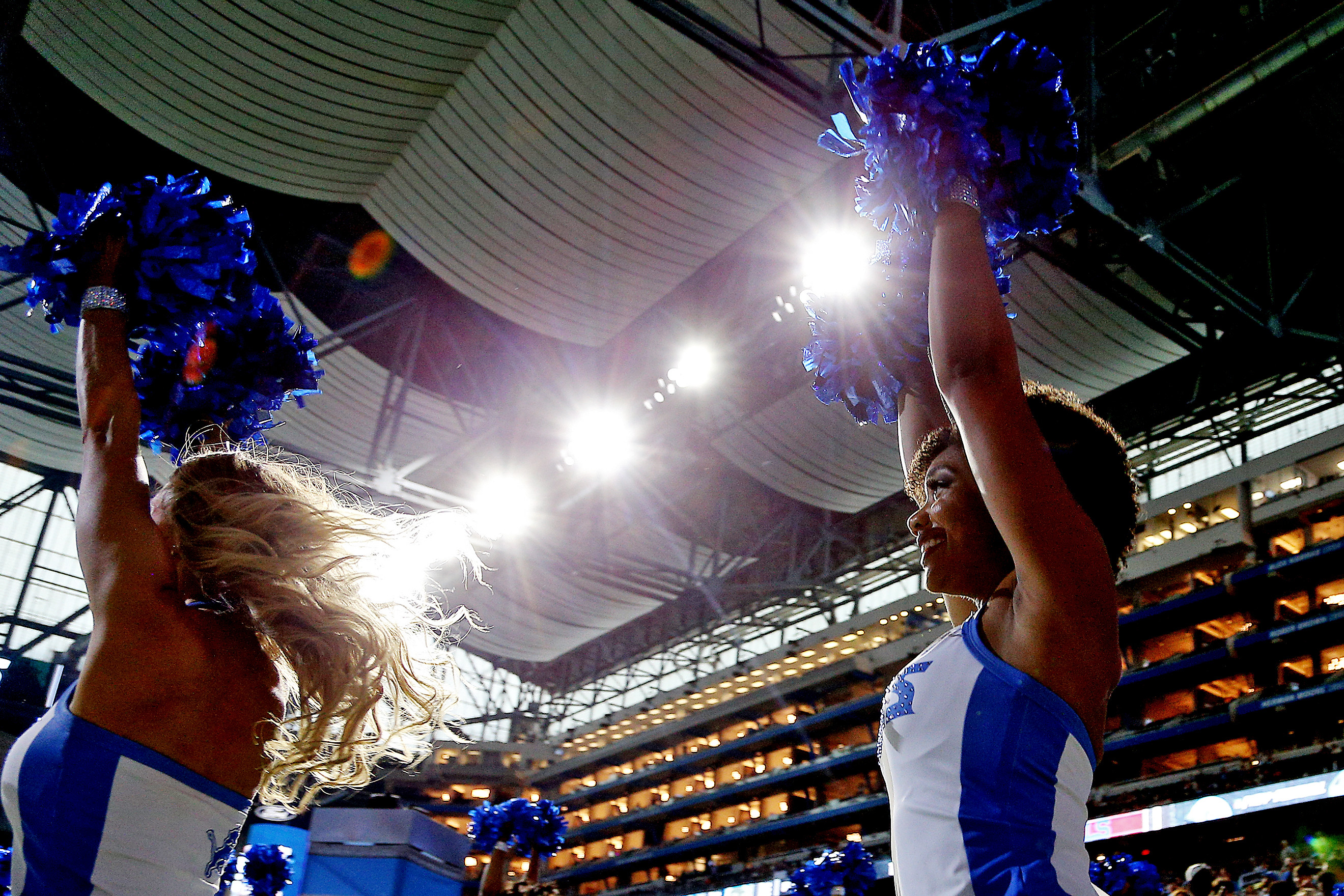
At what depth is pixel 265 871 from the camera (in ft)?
31.9

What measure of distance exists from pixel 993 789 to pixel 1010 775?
1.0 inches

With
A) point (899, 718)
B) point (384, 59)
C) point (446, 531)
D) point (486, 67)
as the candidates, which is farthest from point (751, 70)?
point (899, 718)

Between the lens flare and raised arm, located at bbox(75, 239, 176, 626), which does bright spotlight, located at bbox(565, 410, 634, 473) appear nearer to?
the lens flare

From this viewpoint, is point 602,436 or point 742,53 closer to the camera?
point 742,53

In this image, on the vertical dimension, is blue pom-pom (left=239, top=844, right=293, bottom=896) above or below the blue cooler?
below

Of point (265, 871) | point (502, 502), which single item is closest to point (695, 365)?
point (502, 502)

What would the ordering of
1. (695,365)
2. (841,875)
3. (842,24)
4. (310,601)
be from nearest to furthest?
(310,601)
(841,875)
(842,24)
(695,365)

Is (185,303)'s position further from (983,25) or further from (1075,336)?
(1075,336)

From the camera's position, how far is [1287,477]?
28.7 meters

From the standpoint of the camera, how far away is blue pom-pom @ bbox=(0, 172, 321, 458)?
6.89 feet

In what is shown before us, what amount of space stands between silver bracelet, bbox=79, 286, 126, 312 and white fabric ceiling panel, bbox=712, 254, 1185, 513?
A: 15.5m

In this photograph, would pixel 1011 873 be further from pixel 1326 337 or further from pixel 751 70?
pixel 1326 337

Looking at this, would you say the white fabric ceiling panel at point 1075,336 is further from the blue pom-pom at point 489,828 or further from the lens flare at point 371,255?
the blue pom-pom at point 489,828

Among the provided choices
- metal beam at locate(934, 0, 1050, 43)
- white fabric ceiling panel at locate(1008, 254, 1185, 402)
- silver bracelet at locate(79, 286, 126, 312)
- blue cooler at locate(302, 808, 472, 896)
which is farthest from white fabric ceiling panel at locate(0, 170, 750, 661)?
silver bracelet at locate(79, 286, 126, 312)
